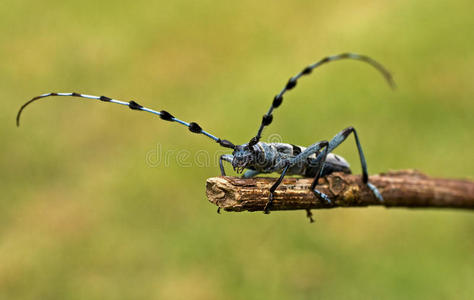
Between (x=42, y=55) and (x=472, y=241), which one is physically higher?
(x=42, y=55)

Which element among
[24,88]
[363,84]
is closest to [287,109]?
[363,84]

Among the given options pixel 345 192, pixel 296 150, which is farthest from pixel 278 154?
pixel 345 192

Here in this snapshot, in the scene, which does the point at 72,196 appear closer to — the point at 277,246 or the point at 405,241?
the point at 277,246

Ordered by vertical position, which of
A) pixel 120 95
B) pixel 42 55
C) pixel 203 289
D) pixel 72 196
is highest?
pixel 42 55

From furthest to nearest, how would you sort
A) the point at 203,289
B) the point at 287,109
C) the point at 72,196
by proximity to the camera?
the point at 287,109 < the point at 72,196 < the point at 203,289

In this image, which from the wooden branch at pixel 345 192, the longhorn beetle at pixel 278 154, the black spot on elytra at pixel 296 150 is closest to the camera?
the wooden branch at pixel 345 192
